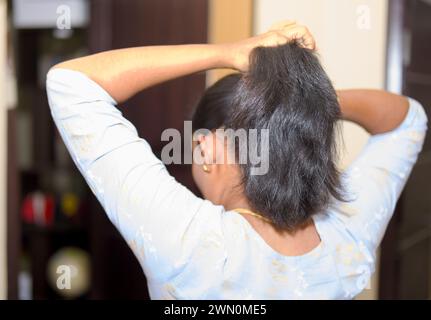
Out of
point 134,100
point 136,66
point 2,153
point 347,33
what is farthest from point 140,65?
point 134,100

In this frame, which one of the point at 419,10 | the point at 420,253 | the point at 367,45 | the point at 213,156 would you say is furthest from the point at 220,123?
the point at 420,253

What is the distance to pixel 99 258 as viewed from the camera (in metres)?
1.54

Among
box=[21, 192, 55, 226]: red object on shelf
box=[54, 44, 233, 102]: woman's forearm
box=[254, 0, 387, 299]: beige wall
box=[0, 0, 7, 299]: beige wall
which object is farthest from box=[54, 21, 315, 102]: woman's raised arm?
box=[21, 192, 55, 226]: red object on shelf

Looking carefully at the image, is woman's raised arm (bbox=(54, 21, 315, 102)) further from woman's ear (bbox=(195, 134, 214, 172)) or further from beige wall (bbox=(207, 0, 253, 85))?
beige wall (bbox=(207, 0, 253, 85))

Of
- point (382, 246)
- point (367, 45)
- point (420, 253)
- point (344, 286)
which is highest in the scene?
point (367, 45)

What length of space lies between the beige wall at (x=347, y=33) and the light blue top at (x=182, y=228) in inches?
15.0

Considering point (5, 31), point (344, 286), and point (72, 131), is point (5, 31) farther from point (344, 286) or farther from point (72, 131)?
point (344, 286)

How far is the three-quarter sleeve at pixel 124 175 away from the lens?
466 millimetres

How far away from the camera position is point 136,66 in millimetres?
491

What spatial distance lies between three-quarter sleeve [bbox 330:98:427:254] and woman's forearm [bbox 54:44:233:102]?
0.26 meters

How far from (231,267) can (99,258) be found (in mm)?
1124

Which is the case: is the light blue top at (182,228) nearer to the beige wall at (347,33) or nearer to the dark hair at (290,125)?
the dark hair at (290,125)

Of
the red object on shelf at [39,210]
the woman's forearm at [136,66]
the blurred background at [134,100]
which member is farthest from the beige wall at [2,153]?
the red object on shelf at [39,210]

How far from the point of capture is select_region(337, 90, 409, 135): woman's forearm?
0.66m
